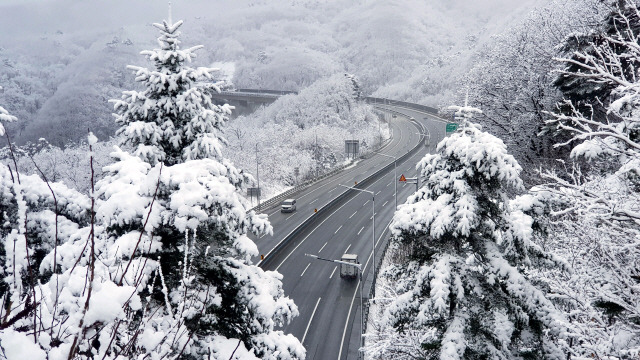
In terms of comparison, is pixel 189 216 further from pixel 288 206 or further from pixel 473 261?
pixel 288 206

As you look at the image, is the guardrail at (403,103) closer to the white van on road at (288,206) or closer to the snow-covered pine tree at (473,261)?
the white van on road at (288,206)

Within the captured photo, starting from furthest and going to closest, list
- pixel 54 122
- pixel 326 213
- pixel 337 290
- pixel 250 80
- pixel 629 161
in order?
pixel 250 80 < pixel 54 122 < pixel 326 213 < pixel 337 290 < pixel 629 161

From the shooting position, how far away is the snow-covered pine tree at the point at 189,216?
759 centimetres

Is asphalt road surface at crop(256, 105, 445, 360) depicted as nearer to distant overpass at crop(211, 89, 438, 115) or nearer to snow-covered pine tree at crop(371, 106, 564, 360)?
snow-covered pine tree at crop(371, 106, 564, 360)

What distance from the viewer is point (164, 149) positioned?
34.7 ft

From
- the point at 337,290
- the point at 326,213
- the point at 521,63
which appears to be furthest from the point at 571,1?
the point at 337,290

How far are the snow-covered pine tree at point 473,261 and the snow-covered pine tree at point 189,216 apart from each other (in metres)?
3.10

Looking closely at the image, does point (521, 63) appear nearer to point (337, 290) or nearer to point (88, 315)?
point (337, 290)


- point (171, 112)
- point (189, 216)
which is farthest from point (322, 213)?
point (189, 216)

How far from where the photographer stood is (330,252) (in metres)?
34.4

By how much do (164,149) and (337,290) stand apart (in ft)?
68.6

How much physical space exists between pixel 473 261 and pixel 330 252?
25024 millimetres

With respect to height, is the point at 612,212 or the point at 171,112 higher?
the point at 171,112

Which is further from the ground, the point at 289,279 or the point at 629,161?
the point at 629,161
